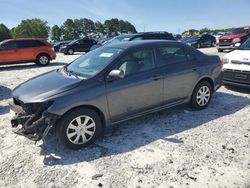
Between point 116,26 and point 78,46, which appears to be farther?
point 116,26

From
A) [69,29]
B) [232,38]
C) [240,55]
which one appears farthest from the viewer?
[69,29]

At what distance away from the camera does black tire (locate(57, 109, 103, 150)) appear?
13.0 feet

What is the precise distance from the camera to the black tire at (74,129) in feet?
13.0

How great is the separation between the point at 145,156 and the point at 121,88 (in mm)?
A: 1203

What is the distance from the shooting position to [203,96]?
229 inches


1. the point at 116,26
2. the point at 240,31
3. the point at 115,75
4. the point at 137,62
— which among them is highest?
the point at 116,26

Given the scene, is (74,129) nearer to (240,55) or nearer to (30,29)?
(240,55)

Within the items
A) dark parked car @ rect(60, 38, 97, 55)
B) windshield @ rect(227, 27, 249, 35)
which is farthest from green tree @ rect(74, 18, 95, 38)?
windshield @ rect(227, 27, 249, 35)

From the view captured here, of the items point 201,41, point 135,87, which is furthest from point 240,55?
point 201,41

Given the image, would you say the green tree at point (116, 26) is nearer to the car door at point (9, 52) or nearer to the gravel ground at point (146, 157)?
the car door at point (9, 52)

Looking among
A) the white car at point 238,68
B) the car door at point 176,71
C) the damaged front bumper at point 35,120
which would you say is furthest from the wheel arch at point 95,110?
the white car at point 238,68

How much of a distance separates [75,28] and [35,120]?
95.7 m

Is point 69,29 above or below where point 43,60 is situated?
above

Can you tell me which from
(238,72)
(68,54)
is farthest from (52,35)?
(238,72)
